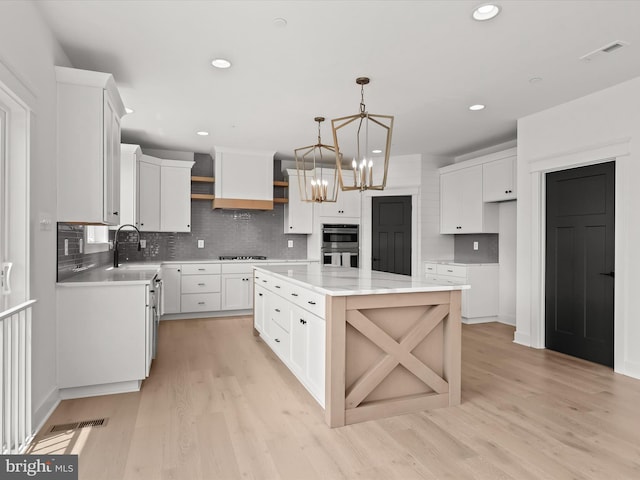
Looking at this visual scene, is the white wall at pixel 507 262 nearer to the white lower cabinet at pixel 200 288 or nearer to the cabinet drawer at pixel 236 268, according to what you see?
the cabinet drawer at pixel 236 268

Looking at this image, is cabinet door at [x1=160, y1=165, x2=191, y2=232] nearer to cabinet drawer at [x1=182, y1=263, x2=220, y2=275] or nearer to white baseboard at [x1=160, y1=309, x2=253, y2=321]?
cabinet drawer at [x1=182, y1=263, x2=220, y2=275]

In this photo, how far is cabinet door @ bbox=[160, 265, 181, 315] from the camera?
5.63m

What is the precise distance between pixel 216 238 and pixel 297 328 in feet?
11.9

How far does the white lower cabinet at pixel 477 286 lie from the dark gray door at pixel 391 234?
78cm

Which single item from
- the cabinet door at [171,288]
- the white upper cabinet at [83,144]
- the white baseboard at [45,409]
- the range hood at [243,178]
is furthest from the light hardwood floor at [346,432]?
the range hood at [243,178]

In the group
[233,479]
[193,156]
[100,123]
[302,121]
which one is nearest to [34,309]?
[100,123]

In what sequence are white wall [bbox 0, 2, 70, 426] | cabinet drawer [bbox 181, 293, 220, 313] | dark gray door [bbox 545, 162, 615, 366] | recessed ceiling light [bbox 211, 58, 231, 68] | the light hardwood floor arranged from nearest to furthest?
the light hardwood floor
white wall [bbox 0, 2, 70, 426]
recessed ceiling light [bbox 211, 58, 231, 68]
dark gray door [bbox 545, 162, 615, 366]
cabinet drawer [bbox 181, 293, 220, 313]

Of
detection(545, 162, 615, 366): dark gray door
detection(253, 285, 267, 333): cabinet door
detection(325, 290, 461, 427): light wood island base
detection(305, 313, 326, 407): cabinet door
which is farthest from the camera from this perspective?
detection(253, 285, 267, 333): cabinet door

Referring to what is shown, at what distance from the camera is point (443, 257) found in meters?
6.38

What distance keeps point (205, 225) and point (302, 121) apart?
8.44 ft

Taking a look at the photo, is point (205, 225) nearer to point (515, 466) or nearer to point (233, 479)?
point (233, 479)

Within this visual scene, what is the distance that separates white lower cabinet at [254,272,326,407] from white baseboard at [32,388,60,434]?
1.65 m

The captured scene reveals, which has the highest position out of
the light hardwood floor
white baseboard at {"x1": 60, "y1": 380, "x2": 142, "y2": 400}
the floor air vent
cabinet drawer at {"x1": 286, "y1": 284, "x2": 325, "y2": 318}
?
cabinet drawer at {"x1": 286, "y1": 284, "x2": 325, "y2": 318}

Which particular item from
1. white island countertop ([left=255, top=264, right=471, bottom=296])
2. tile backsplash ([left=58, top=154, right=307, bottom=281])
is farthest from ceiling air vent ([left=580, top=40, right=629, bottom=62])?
tile backsplash ([left=58, top=154, right=307, bottom=281])
